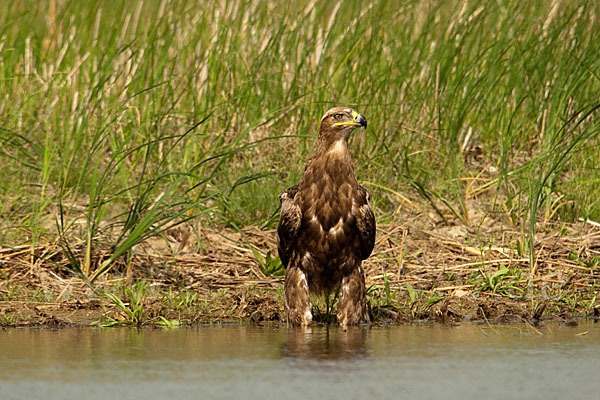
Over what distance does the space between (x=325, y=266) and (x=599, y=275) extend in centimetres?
216

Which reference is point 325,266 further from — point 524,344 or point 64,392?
point 64,392

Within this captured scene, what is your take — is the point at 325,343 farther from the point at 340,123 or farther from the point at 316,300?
the point at 316,300

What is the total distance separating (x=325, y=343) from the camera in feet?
18.6

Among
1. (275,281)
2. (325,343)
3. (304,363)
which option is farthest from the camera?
(275,281)

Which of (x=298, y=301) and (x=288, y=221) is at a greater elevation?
(x=288, y=221)

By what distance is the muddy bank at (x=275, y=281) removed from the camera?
652 centimetres

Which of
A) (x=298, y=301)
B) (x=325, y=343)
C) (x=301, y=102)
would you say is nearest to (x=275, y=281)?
(x=298, y=301)

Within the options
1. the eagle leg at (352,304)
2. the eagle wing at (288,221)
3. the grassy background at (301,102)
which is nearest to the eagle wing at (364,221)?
the eagle leg at (352,304)

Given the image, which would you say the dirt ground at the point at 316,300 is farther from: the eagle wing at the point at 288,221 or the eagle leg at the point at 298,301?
the eagle wing at the point at 288,221

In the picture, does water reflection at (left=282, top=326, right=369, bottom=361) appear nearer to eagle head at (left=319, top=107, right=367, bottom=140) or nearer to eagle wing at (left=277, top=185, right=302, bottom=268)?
eagle wing at (left=277, top=185, right=302, bottom=268)

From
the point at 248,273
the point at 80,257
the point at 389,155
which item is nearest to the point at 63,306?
the point at 80,257

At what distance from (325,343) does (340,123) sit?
5.05 feet

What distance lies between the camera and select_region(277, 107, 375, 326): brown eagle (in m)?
6.43

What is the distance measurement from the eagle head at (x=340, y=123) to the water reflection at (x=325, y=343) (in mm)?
1245
